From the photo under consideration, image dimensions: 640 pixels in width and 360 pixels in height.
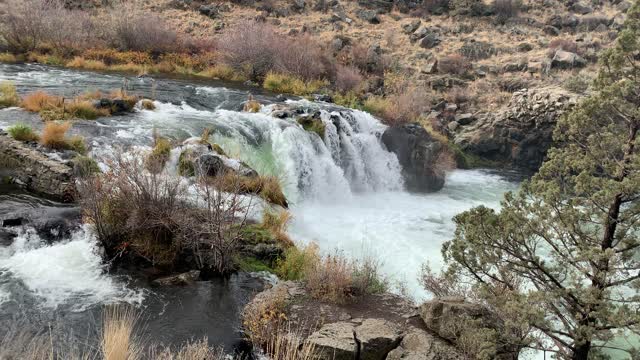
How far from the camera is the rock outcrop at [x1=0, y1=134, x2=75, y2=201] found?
9.44m

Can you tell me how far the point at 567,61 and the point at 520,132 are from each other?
918cm

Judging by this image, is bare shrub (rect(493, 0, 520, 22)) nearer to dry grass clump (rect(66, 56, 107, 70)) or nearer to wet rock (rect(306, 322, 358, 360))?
dry grass clump (rect(66, 56, 107, 70))

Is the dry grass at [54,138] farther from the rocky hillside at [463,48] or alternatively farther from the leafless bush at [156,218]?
the rocky hillside at [463,48]

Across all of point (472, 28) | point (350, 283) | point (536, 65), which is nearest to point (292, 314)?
point (350, 283)

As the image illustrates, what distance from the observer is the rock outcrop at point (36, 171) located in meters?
9.44

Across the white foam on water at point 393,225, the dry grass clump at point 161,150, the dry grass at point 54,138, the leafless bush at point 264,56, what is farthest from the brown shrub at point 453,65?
the dry grass at point 54,138

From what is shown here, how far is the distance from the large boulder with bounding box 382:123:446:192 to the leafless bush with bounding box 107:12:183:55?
52.7 ft

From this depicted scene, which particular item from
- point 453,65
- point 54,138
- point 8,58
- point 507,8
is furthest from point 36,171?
point 507,8

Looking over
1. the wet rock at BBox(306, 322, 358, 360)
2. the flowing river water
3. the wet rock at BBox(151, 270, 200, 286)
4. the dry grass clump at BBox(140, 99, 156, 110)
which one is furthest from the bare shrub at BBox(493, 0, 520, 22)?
the wet rock at BBox(306, 322, 358, 360)

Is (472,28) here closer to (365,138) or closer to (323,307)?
(365,138)

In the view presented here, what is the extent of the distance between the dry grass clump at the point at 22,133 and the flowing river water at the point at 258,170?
1.21 m

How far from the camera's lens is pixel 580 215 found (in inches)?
187

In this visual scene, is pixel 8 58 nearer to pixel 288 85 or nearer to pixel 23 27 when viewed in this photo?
pixel 23 27

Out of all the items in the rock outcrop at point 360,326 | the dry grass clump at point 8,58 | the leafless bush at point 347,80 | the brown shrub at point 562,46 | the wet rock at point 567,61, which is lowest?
the rock outcrop at point 360,326
